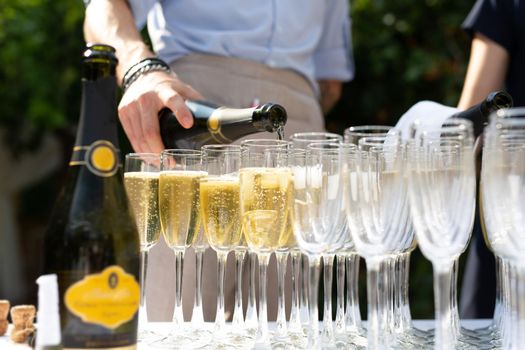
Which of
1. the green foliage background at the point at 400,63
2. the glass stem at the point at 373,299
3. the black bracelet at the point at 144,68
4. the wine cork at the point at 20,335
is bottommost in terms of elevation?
the wine cork at the point at 20,335

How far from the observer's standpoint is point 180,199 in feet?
4.15

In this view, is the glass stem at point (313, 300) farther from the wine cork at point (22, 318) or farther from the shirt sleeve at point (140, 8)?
the shirt sleeve at point (140, 8)

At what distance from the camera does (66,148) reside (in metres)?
5.53

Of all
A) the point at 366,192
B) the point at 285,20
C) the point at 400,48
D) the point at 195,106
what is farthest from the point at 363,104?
the point at 366,192

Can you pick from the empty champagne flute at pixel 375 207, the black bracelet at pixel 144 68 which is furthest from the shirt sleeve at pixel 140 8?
the empty champagne flute at pixel 375 207

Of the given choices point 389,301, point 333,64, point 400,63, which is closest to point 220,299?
point 389,301

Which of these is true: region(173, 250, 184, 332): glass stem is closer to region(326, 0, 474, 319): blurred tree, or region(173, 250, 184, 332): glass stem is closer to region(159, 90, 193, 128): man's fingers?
region(159, 90, 193, 128): man's fingers

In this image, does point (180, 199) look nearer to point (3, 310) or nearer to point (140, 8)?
point (3, 310)

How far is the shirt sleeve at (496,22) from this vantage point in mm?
2205

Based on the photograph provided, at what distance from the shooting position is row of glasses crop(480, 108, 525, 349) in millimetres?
963

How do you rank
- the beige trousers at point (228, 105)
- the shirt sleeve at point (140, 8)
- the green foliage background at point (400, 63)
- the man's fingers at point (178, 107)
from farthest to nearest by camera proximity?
1. the green foliage background at point (400, 63)
2. the shirt sleeve at point (140, 8)
3. the beige trousers at point (228, 105)
4. the man's fingers at point (178, 107)

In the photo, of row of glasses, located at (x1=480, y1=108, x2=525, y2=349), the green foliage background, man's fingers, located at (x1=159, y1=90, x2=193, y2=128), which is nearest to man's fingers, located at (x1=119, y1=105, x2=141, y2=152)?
man's fingers, located at (x1=159, y1=90, x2=193, y2=128)

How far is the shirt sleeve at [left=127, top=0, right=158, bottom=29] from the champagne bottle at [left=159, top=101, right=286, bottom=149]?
17.9 inches

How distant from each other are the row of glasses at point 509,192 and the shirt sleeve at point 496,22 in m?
1.28
